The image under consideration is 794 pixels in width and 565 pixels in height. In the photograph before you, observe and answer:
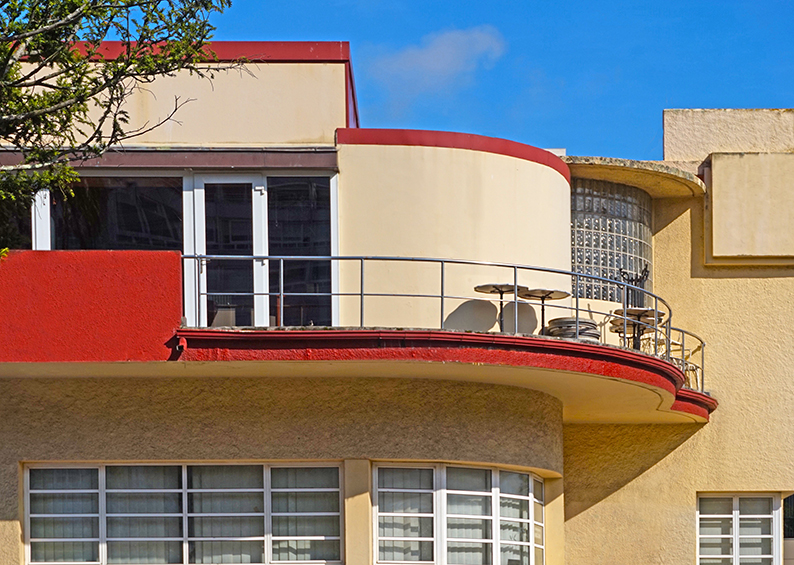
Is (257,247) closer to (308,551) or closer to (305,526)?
(305,526)

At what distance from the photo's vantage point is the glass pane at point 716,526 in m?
18.8

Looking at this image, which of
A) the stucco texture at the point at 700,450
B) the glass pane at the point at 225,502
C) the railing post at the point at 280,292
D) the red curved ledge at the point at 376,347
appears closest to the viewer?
the red curved ledge at the point at 376,347

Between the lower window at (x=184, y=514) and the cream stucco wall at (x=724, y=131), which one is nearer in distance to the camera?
the lower window at (x=184, y=514)

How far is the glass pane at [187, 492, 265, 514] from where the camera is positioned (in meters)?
15.2

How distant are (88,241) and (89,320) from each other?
1.87m

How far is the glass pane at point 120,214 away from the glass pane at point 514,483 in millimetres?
4795

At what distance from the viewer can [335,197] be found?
1547cm

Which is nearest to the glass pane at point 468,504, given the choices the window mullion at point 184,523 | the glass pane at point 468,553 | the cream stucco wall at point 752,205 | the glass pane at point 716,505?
the glass pane at point 468,553

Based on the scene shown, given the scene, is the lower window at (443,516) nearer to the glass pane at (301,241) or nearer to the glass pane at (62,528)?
the glass pane at (301,241)

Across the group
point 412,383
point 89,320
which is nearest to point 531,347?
point 412,383

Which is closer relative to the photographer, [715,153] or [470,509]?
[470,509]

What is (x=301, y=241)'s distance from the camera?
1533cm

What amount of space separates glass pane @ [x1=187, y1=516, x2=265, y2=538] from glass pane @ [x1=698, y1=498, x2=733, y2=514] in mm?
7033

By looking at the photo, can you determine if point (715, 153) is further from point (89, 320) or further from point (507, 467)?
point (89, 320)
